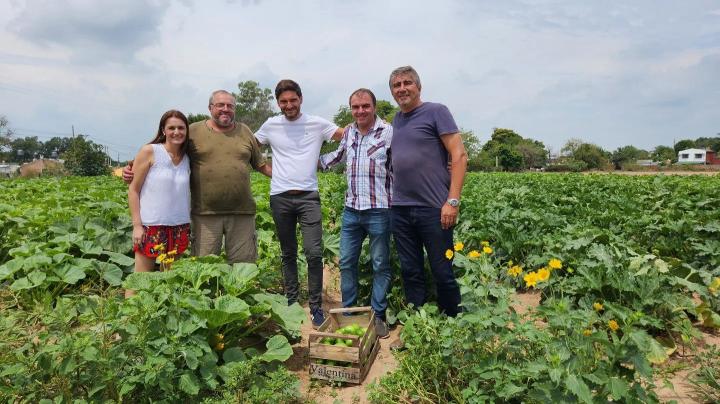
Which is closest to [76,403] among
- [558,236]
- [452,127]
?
[452,127]

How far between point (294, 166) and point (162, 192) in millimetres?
1081

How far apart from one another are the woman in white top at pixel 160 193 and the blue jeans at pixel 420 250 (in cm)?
178

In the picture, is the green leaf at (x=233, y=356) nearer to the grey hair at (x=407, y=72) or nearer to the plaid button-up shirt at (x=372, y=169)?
the plaid button-up shirt at (x=372, y=169)

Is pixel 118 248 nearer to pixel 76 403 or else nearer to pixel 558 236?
pixel 76 403

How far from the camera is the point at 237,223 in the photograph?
13.2 ft

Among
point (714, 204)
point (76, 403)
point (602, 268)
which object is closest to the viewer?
point (76, 403)

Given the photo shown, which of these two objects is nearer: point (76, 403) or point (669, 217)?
point (76, 403)

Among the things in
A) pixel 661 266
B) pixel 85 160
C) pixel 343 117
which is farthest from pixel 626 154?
pixel 661 266

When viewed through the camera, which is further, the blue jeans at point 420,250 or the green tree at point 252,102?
the green tree at point 252,102

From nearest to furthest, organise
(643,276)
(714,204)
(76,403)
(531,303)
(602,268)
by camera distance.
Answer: (76,403), (643,276), (602,268), (531,303), (714,204)

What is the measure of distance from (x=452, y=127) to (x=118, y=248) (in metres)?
3.89

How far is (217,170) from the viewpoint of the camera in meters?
3.80

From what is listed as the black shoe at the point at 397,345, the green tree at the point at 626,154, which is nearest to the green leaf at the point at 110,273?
the black shoe at the point at 397,345

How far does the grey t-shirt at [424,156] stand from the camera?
3334 mm
